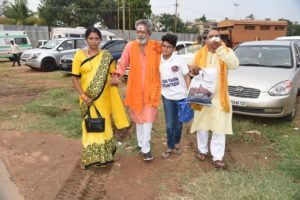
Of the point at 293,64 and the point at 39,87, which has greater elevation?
the point at 293,64

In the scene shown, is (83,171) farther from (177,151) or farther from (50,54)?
(50,54)

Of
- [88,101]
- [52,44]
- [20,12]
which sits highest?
[20,12]

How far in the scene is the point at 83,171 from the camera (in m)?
4.09

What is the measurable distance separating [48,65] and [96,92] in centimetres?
1148

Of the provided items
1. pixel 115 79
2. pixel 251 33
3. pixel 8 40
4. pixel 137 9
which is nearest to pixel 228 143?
pixel 115 79

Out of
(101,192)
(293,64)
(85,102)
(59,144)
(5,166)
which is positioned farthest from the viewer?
(293,64)

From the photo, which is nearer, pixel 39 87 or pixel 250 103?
pixel 250 103

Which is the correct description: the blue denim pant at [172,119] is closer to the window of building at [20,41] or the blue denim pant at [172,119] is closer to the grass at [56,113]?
the grass at [56,113]

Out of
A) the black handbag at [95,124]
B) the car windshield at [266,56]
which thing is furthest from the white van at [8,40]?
the black handbag at [95,124]

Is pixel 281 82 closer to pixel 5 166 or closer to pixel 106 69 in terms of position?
pixel 106 69

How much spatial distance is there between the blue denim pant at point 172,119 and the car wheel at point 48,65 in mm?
11239

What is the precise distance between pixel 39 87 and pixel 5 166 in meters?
6.52

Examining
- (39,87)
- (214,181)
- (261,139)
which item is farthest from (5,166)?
(39,87)

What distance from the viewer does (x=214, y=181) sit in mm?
3717
